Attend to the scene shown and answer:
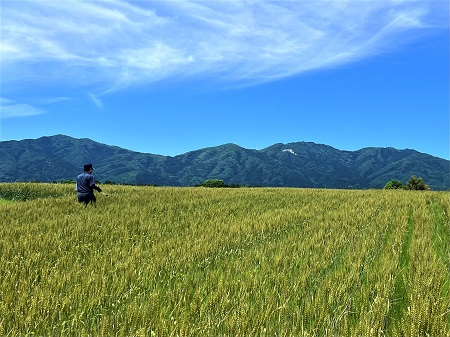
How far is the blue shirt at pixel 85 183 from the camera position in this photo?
1456 cm

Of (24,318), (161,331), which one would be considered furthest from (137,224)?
(161,331)

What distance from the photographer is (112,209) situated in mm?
14703

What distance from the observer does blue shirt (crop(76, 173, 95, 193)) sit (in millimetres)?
14562

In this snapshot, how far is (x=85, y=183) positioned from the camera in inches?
584

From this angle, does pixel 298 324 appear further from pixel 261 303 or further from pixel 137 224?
pixel 137 224

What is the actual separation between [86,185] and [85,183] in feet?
0.35

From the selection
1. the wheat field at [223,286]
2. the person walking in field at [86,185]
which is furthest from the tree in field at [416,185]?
the person walking in field at [86,185]

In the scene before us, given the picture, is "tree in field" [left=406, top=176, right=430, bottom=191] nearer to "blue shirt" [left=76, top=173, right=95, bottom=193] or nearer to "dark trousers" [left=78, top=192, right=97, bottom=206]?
"dark trousers" [left=78, top=192, right=97, bottom=206]

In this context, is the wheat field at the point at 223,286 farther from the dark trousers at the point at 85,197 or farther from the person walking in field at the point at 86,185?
the dark trousers at the point at 85,197

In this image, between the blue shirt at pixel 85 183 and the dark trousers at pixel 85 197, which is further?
the dark trousers at pixel 85 197

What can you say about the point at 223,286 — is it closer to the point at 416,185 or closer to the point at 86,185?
the point at 86,185

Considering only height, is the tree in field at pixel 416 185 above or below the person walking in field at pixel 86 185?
above

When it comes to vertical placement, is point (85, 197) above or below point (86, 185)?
below

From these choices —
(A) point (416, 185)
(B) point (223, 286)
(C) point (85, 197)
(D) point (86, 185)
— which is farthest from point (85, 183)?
(A) point (416, 185)
